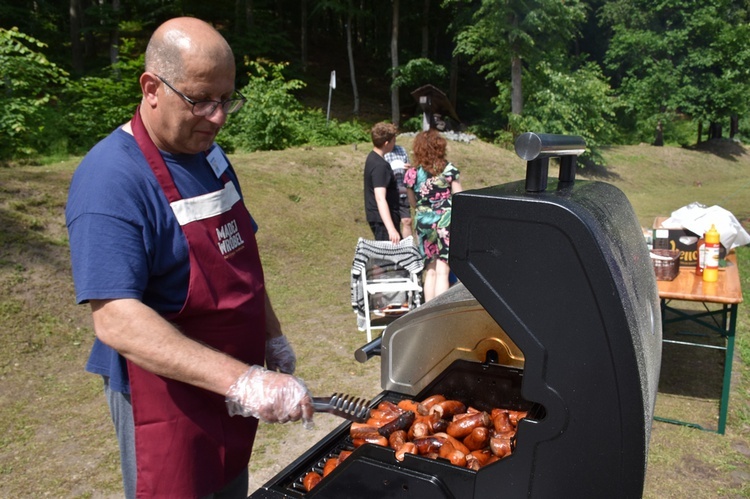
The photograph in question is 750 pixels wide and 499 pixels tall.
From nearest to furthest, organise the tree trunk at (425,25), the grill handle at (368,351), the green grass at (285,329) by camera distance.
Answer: the grill handle at (368,351) → the green grass at (285,329) → the tree trunk at (425,25)

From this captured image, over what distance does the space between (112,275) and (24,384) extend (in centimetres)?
387

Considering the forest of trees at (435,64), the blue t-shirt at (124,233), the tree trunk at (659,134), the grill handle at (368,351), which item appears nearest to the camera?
the blue t-shirt at (124,233)

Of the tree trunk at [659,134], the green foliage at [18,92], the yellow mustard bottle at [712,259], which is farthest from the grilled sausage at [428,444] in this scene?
the tree trunk at [659,134]

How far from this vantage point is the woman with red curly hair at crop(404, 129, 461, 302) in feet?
17.4

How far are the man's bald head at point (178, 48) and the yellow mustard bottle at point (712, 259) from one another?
12.4ft

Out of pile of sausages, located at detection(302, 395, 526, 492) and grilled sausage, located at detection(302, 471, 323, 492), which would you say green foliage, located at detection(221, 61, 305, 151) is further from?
grilled sausage, located at detection(302, 471, 323, 492)

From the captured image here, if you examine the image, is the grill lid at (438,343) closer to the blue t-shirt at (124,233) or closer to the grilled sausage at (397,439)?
the grilled sausage at (397,439)

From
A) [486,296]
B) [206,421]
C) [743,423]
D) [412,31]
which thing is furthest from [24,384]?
[412,31]

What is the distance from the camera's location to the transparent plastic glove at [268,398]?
1.44m

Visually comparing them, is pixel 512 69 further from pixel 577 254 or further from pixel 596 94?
pixel 577 254

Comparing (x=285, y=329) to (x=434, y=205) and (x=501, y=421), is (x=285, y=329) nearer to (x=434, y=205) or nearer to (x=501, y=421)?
(x=434, y=205)

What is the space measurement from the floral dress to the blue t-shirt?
3800 millimetres

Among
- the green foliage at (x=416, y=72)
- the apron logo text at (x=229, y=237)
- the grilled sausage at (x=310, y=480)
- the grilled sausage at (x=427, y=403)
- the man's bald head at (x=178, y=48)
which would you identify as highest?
the green foliage at (x=416, y=72)

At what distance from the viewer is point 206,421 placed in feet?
5.40
